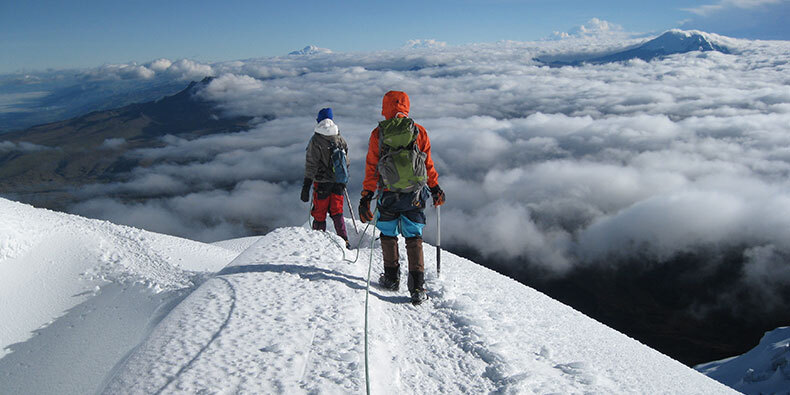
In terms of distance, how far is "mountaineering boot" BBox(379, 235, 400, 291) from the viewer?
4719 mm

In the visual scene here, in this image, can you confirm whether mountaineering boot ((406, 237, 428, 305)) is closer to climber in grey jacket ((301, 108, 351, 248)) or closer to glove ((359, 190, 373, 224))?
glove ((359, 190, 373, 224))

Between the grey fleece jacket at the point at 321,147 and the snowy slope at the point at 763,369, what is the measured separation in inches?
2133

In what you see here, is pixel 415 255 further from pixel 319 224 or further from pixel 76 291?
pixel 76 291

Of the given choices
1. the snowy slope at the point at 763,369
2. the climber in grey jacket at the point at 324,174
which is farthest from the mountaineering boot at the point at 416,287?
the snowy slope at the point at 763,369

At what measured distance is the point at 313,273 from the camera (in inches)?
180

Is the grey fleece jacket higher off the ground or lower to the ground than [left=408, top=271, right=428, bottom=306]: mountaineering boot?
higher

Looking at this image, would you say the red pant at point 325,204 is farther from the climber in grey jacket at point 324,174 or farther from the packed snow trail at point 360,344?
the packed snow trail at point 360,344

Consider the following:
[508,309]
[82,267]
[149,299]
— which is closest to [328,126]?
[149,299]

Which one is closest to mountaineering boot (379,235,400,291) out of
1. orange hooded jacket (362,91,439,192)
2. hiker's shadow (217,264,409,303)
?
hiker's shadow (217,264,409,303)

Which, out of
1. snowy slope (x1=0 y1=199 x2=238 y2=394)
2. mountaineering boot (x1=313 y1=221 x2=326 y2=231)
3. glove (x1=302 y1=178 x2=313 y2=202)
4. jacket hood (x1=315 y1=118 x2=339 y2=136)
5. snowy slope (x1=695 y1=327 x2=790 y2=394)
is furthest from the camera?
snowy slope (x1=695 y1=327 x2=790 y2=394)

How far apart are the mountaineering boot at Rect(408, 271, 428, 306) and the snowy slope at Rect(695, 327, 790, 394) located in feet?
177

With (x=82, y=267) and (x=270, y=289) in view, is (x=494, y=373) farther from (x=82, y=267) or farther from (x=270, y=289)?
(x=82, y=267)

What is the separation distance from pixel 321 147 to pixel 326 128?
1.17 feet

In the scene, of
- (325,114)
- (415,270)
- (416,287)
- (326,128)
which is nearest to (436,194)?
(415,270)
